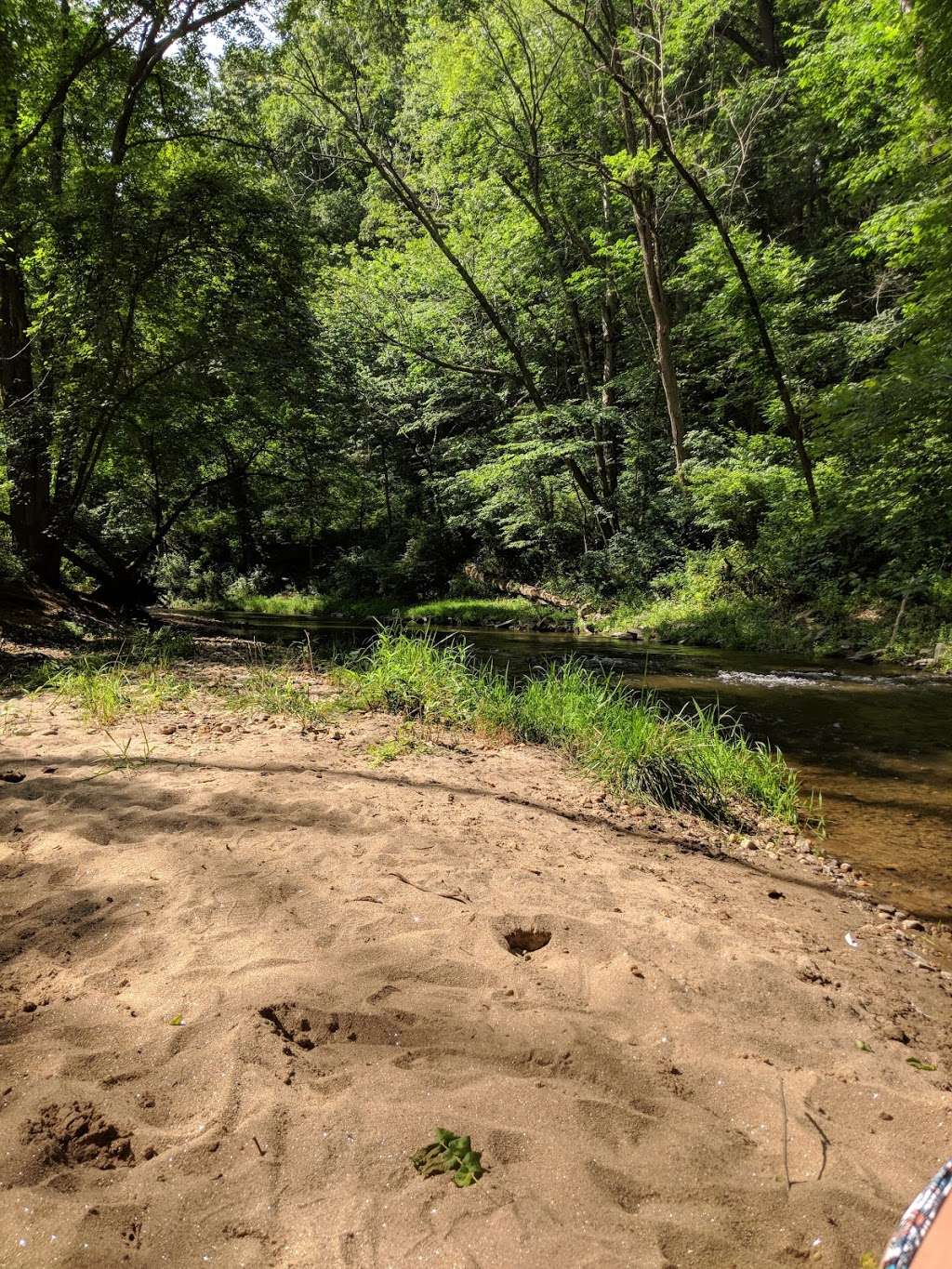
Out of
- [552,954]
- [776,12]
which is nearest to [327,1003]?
[552,954]

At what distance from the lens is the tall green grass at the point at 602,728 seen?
4383mm

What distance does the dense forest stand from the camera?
972 centimetres

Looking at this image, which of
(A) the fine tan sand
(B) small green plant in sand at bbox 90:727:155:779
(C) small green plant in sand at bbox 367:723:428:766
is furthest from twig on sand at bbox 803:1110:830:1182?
(B) small green plant in sand at bbox 90:727:155:779

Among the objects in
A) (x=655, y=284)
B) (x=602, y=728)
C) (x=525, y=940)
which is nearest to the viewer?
(x=525, y=940)

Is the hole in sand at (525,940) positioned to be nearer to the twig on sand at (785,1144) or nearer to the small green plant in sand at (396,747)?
the twig on sand at (785,1144)

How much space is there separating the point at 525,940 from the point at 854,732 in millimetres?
4996

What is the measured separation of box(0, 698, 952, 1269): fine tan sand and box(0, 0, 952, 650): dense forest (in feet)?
30.1

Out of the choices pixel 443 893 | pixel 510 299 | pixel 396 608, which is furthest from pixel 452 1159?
pixel 510 299

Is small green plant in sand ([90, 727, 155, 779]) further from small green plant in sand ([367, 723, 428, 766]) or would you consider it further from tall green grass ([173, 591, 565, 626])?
tall green grass ([173, 591, 565, 626])

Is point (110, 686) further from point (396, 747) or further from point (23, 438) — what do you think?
point (23, 438)

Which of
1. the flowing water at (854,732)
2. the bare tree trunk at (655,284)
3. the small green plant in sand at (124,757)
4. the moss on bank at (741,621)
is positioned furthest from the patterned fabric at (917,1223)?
the bare tree trunk at (655,284)

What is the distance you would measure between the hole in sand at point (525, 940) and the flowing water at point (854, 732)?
201 centimetres

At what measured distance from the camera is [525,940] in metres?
2.47

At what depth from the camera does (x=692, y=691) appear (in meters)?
7.82
